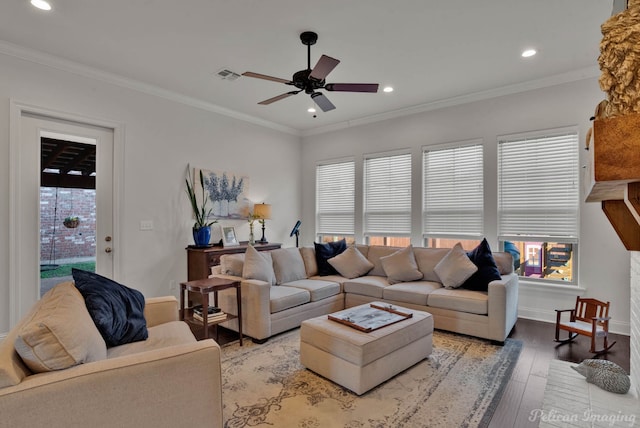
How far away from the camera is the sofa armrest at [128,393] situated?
124 centimetres

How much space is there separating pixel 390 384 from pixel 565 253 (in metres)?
3.04

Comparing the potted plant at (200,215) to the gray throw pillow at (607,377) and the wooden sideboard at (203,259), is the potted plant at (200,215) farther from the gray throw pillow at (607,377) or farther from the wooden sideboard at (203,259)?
the gray throw pillow at (607,377)

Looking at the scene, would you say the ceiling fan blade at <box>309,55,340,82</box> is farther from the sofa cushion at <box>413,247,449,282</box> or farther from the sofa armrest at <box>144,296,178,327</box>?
the sofa cushion at <box>413,247,449,282</box>

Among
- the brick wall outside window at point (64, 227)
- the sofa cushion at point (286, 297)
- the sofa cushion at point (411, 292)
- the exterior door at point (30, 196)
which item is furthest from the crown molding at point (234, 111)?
the sofa cushion at point (286, 297)

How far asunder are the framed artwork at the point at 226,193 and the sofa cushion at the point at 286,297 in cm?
189

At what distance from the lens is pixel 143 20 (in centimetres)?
287

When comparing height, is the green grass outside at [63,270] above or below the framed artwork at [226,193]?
below

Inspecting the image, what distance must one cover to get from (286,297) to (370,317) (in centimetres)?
111

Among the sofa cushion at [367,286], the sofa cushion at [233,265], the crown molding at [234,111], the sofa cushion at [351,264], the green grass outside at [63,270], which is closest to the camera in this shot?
the crown molding at [234,111]

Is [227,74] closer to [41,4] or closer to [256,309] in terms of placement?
[41,4]

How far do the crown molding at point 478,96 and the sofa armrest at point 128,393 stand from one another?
4589 millimetres

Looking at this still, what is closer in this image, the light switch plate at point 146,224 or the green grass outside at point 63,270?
the green grass outside at point 63,270

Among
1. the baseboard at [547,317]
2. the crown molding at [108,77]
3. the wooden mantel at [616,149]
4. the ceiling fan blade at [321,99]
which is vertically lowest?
the baseboard at [547,317]

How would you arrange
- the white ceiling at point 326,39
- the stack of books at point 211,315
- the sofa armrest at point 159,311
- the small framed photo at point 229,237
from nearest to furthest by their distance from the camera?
the sofa armrest at point 159,311, the white ceiling at point 326,39, the stack of books at point 211,315, the small framed photo at point 229,237
